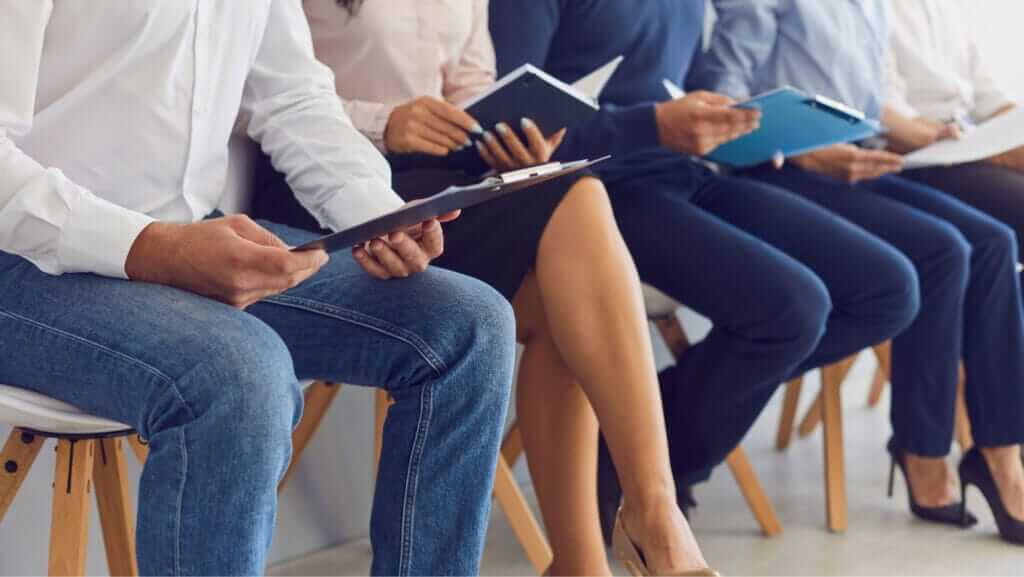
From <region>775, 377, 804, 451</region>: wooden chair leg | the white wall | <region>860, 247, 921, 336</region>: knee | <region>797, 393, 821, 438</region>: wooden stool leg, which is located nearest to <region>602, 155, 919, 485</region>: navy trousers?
<region>860, 247, 921, 336</region>: knee

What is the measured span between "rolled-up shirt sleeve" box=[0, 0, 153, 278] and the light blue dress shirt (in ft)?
4.53

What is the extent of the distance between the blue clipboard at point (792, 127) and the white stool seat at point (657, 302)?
269 millimetres

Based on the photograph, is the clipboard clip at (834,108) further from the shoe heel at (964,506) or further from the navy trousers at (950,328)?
the shoe heel at (964,506)

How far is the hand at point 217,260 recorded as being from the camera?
41.7 inches

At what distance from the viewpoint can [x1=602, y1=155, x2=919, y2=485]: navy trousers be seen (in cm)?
179

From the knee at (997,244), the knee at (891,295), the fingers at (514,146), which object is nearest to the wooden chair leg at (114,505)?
the fingers at (514,146)

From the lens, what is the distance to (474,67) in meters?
1.83

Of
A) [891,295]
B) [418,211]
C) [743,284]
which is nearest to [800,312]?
[743,284]

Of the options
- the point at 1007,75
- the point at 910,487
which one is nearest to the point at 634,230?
the point at 910,487

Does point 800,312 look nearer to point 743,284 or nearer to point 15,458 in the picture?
point 743,284

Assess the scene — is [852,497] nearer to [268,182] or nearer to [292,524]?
[292,524]

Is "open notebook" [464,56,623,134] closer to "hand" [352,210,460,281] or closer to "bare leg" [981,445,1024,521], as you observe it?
"hand" [352,210,460,281]

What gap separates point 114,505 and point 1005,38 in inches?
106

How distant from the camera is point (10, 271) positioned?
112 centimetres
